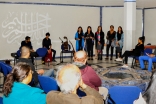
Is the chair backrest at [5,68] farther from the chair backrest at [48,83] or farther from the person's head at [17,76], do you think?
the person's head at [17,76]

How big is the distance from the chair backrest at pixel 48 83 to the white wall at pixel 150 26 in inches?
461

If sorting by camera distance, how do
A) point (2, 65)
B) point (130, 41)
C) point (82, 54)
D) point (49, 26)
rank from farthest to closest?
point (49, 26) → point (130, 41) → point (2, 65) → point (82, 54)

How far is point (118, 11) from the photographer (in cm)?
1450

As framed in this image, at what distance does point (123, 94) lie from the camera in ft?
12.5

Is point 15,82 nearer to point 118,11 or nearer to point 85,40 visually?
point 85,40

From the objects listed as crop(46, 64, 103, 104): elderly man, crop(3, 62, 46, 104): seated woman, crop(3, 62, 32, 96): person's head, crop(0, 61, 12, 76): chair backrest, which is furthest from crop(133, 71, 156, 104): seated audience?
crop(0, 61, 12, 76): chair backrest

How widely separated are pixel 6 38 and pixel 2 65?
6647 millimetres

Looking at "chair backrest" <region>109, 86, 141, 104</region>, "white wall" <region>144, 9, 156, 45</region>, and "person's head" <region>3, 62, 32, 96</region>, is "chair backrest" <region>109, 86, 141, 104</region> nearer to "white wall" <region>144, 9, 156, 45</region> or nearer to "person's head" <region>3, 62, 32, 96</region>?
"person's head" <region>3, 62, 32, 96</region>

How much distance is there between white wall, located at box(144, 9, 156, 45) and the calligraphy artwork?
5867mm

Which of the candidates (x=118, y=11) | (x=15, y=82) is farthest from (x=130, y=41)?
(x=15, y=82)

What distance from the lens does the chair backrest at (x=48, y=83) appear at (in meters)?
4.32

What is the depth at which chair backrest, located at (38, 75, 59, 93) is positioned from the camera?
4320mm

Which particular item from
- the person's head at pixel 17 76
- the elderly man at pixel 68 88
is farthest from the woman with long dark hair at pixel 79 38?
the elderly man at pixel 68 88

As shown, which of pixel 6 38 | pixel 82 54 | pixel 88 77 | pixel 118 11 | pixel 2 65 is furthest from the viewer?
pixel 118 11
